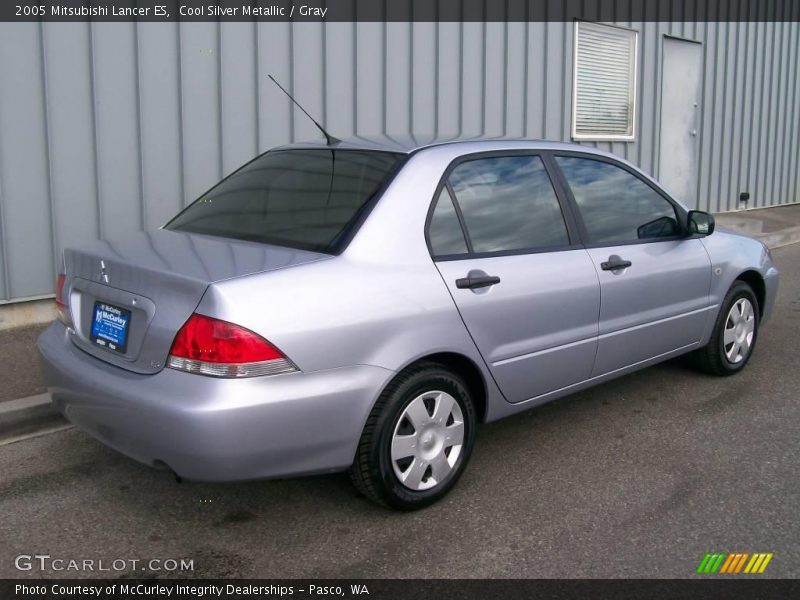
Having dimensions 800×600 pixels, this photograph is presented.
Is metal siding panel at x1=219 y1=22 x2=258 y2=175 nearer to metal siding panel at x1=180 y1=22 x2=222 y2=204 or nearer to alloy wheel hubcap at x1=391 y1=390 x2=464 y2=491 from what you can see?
metal siding panel at x1=180 y1=22 x2=222 y2=204

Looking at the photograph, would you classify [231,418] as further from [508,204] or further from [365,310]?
[508,204]

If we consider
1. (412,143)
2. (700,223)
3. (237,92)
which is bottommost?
(700,223)

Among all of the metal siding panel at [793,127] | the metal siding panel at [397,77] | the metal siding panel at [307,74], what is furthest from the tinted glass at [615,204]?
the metal siding panel at [793,127]

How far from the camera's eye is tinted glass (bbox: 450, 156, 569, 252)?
390 centimetres

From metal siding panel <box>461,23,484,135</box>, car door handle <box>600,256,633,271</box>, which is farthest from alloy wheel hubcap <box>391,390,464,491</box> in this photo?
metal siding panel <box>461,23,484,135</box>

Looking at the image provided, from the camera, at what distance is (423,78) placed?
28.0ft

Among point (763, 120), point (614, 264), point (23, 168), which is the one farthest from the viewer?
point (763, 120)

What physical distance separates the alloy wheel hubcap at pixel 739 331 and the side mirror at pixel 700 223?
0.68m

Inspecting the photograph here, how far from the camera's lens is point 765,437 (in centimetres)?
450

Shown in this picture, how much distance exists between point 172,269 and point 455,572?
1.56 metres

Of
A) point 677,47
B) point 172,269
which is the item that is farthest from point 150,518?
point 677,47

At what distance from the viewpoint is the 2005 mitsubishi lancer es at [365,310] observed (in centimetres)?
305

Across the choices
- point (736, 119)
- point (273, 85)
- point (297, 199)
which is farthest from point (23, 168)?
point (736, 119)

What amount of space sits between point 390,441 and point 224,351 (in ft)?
2.63
